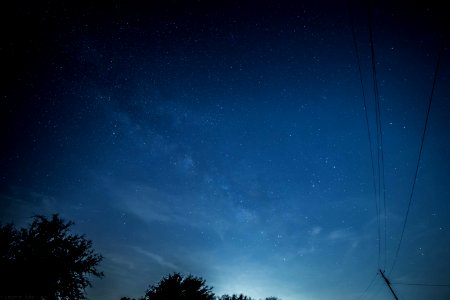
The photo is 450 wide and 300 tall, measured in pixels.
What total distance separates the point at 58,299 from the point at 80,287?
1521 mm

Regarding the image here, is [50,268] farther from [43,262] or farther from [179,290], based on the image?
[179,290]

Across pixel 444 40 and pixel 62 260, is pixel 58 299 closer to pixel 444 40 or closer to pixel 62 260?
pixel 62 260

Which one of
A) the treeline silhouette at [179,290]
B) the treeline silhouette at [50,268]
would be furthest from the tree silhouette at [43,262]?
the treeline silhouette at [179,290]

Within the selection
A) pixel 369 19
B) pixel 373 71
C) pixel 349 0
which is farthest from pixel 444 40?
Result: pixel 349 0

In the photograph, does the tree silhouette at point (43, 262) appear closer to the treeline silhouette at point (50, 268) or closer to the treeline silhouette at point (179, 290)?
the treeline silhouette at point (50, 268)

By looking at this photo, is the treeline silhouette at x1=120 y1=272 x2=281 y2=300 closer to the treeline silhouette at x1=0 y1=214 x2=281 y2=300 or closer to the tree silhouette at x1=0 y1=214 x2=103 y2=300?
the treeline silhouette at x1=0 y1=214 x2=281 y2=300

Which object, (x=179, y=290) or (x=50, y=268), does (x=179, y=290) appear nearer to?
(x=179, y=290)

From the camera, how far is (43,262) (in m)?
15.9

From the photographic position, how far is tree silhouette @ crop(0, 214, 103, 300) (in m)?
15.0

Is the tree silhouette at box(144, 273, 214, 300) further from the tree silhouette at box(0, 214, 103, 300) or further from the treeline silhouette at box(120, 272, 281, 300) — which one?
the tree silhouette at box(0, 214, 103, 300)

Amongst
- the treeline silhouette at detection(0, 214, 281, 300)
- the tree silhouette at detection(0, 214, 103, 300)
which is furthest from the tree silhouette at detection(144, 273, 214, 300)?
the tree silhouette at detection(0, 214, 103, 300)

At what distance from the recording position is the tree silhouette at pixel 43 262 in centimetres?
1497

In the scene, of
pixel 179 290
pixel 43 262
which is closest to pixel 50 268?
pixel 43 262

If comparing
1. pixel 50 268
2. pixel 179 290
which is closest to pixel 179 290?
pixel 179 290
